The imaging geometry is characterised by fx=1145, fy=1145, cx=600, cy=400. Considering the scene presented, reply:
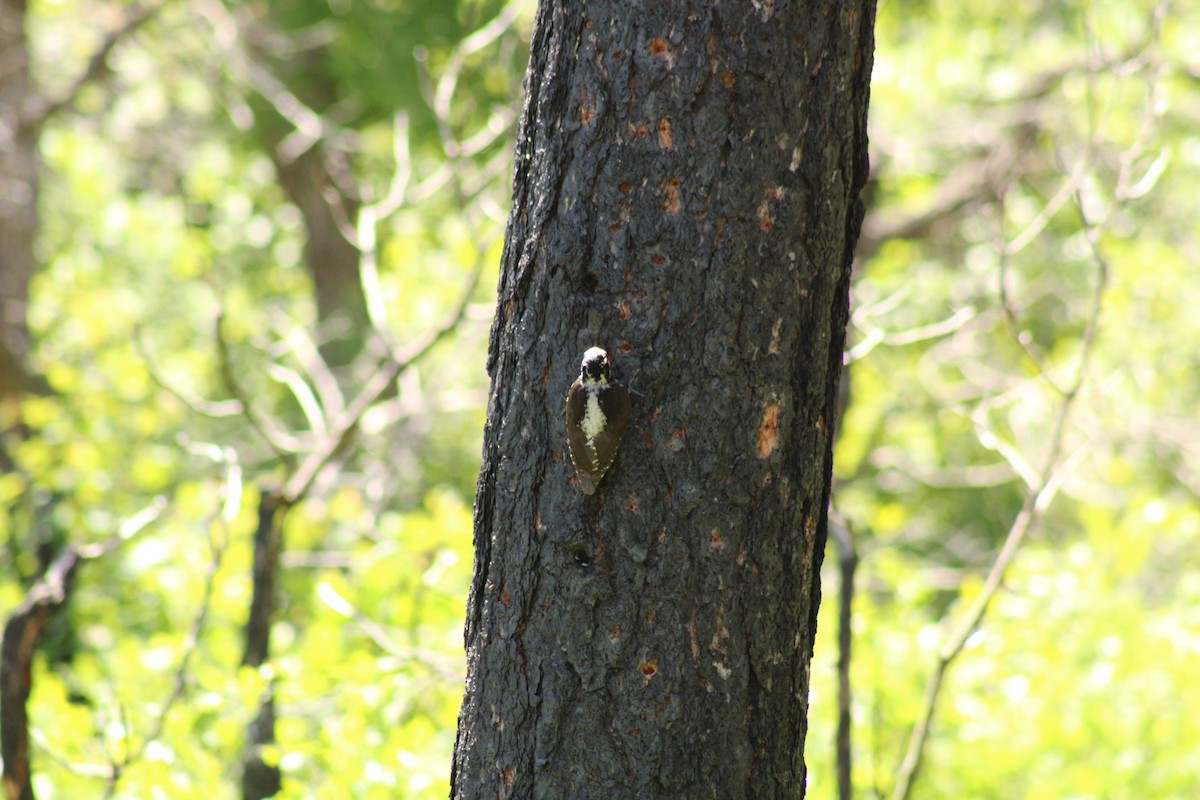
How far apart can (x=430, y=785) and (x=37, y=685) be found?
1841mm

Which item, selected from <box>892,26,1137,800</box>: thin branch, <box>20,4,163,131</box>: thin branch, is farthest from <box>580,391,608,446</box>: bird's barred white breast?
<box>20,4,163,131</box>: thin branch

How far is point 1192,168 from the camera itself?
6.27 meters

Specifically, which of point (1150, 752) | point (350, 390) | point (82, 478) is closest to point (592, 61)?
point (1150, 752)

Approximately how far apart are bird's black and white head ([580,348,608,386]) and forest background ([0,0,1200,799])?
1.27 metres

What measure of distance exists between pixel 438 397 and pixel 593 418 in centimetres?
461

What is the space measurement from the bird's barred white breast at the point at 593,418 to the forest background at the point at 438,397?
124cm

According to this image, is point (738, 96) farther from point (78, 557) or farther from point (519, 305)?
point (78, 557)

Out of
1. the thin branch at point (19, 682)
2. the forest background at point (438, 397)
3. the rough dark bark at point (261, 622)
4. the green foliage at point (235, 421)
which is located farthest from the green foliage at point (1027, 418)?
the thin branch at point (19, 682)

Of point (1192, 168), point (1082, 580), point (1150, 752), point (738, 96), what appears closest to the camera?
point (738, 96)

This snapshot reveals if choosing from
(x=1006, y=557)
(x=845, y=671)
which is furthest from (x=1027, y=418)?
(x=845, y=671)

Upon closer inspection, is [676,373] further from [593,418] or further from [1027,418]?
[1027,418]

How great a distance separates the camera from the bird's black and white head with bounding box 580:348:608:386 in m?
1.26

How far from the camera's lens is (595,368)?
126cm

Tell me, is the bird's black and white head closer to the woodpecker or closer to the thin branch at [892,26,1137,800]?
the woodpecker
